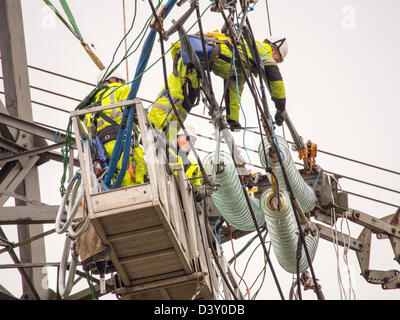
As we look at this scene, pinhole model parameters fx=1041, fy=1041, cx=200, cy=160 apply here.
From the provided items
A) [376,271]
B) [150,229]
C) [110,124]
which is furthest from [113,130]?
[376,271]

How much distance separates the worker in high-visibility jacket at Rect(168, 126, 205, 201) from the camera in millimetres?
11922

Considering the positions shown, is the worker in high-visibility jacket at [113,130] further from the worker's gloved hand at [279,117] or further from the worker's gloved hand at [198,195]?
the worker's gloved hand at [279,117]

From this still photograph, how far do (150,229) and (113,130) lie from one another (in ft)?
6.01

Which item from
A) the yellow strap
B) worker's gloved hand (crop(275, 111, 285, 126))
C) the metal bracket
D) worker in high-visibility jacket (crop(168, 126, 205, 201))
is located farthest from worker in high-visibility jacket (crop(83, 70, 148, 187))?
the metal bracket

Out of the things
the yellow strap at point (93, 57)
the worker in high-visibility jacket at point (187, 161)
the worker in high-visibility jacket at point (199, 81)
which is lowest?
the worker in high-visibility jacket at point (187, 161)

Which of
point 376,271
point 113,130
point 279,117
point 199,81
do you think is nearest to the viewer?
point 113,130

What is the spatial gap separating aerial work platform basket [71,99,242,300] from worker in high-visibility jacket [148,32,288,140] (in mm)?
916

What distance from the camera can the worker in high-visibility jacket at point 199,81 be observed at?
1227cm

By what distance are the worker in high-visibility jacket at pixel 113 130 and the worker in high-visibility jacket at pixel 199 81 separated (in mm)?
454

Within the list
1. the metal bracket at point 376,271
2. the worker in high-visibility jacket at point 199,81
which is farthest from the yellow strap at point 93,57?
the metal bracket at point 376,271

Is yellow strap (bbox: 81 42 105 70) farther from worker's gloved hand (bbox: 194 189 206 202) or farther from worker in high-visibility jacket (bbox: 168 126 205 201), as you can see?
worker's gloved hand (bbox: 194 189 206 202)

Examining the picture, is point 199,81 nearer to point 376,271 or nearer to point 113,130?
point 113,130

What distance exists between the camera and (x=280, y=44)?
13.8 m

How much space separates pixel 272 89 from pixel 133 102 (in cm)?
290
